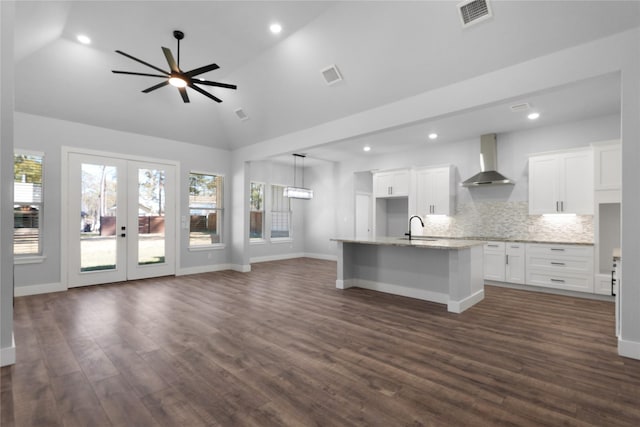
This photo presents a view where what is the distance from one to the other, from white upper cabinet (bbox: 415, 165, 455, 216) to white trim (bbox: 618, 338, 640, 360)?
13.4 feet

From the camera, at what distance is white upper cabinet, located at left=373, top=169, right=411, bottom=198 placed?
7395 mm

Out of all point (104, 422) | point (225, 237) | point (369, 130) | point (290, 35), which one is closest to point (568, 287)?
point (369, 130)

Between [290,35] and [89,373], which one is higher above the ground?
[290,35]

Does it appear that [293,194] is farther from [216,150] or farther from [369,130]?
[369,130]

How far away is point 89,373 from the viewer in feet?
8.13

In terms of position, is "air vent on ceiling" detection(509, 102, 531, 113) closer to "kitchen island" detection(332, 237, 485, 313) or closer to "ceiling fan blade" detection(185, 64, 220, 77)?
"kitchen island" detection(332, 237, 485, 313)

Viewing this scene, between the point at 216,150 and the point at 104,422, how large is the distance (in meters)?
6.50

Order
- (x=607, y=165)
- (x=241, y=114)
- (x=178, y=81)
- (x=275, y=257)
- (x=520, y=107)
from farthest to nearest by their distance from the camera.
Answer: (x=275, y=257) → (x=241, y=114) → (x=520, y=107) → (x=607, y=165) → (x=178, y=81)

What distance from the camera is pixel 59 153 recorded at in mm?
5398

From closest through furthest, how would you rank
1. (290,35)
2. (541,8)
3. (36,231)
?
(541,8) < (290,35) < (36,231)

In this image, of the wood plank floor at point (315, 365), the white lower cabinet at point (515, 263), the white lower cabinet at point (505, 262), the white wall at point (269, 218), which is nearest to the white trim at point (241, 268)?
the white wall at point (269, 218)

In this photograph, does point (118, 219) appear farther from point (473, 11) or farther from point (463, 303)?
point (473, 11)

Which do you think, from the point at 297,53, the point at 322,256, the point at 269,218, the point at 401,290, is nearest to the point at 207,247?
the point at 269,218

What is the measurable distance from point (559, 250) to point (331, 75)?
483 cm
